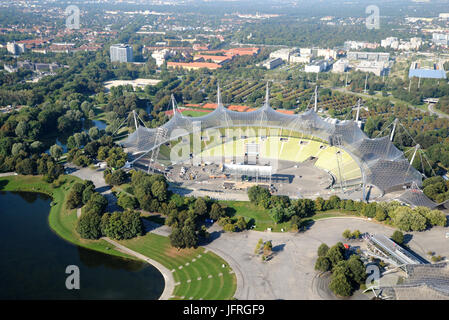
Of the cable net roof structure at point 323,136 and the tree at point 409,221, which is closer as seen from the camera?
the tree at point 409,221

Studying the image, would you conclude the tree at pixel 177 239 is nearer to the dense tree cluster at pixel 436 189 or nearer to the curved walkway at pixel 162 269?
the curved walkway at pixel 162 269

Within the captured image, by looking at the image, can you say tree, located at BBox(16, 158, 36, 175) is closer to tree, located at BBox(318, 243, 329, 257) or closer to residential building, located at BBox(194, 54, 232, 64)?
tree, located at BBox(318, 243, 329, 257)

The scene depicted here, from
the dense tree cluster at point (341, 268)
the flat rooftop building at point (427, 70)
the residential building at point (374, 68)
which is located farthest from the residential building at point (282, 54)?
the dense tree cluster at point (341, 268)

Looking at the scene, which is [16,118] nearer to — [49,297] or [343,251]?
[49,297]

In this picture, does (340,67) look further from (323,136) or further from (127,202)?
(127,202)

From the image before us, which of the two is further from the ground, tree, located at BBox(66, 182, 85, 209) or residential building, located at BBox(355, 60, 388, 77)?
residential building, located at BBox(355, 60, 388, 77)

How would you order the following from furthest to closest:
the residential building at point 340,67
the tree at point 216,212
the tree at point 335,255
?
the residential building at point 340,67, the tree at point 216,212, the tree at point 335,255

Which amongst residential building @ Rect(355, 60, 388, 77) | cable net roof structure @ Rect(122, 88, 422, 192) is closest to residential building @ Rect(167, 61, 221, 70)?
residential building @ Rect(355, 60, 388, 77)
